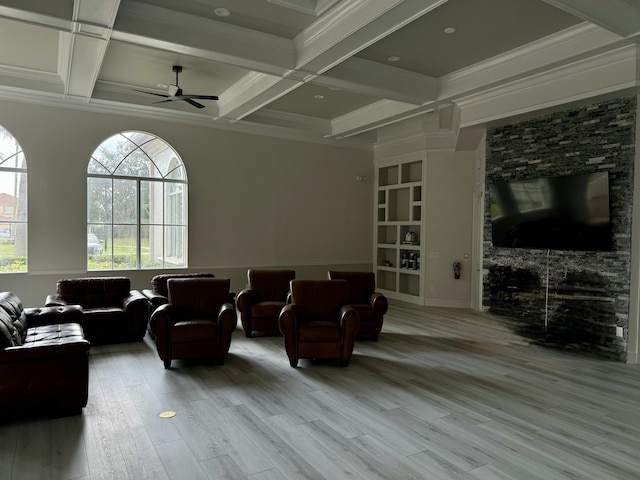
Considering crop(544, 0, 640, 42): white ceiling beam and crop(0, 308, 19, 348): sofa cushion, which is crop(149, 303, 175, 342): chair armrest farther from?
crop(544, 0, 640, 42): white ceiling beam

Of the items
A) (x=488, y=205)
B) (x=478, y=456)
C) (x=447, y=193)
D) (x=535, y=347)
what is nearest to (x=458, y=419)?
(x=478, y=456)

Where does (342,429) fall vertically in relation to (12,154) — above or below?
below

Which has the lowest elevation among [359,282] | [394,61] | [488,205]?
[359,282]

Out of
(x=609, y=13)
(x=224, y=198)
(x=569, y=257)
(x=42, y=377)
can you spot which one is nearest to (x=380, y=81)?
(x=609, y=13)

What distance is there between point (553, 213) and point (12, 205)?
8080 mm

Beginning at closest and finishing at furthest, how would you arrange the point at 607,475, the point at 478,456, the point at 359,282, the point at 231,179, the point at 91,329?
the point at 607,475 → the point at 478,456 → the point at 91,329 → the point at 359,282 → the point at 231,179

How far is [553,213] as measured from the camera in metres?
6.08

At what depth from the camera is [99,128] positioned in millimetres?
7551

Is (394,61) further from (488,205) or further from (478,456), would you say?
(478,456)

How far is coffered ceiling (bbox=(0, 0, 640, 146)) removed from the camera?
14.3 ft

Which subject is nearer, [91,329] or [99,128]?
[91,329]

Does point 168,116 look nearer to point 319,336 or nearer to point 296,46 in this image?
point 296,46

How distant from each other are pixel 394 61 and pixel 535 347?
428 cm

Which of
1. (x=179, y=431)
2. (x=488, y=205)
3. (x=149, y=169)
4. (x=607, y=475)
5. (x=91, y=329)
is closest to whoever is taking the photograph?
(x=607, y=475)
